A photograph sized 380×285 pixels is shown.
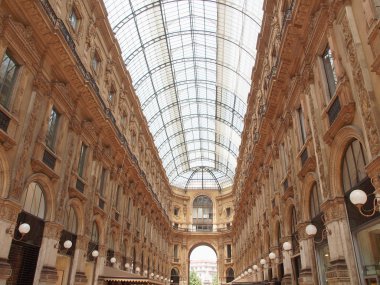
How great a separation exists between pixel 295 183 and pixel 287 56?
547 centimetres

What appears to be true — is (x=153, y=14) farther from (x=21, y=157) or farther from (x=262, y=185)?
(x=21, y=157)

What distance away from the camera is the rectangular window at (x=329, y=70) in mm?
11564

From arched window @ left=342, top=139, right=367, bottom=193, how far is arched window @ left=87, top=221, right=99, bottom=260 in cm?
1371

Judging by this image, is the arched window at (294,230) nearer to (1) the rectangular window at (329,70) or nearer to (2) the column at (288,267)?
(2) the column at (288,267)

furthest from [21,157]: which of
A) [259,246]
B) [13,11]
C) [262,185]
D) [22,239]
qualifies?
[259,246]

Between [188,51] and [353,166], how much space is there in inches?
1165

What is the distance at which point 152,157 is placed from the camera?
130ft

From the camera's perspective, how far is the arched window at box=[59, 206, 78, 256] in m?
15.6

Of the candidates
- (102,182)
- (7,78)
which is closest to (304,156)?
(7,78)

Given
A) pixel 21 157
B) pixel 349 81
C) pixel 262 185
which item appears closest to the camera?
pixel 349 81

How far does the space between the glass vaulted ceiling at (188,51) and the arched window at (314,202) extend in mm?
16945

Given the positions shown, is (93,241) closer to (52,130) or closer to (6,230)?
(52,130)

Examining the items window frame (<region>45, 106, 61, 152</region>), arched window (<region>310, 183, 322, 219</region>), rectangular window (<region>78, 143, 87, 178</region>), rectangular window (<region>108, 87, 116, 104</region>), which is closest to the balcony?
arched window (<region>310, 183, 322, 219</region>)

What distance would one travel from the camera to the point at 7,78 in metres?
12.0
